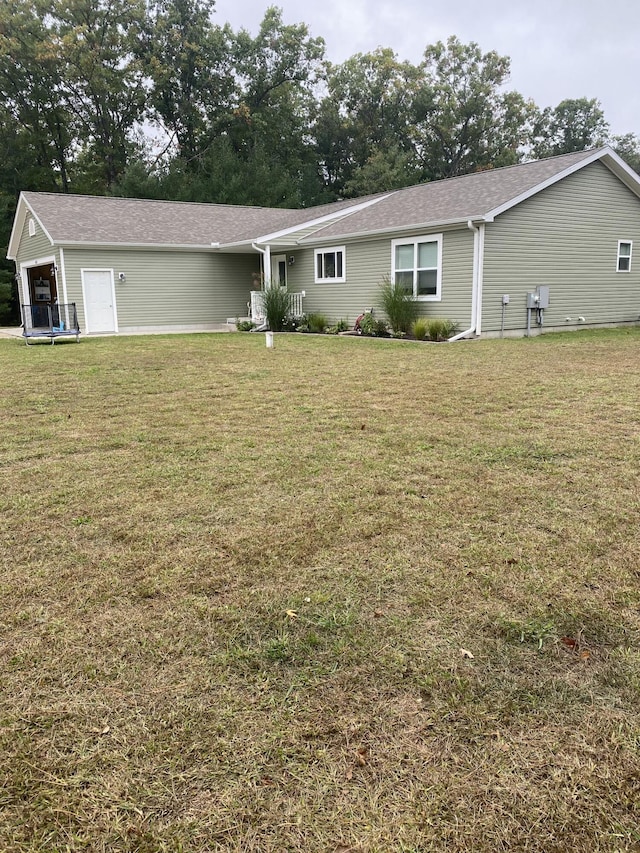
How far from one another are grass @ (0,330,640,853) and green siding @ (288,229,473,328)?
345 inches

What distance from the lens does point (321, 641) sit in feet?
7.48

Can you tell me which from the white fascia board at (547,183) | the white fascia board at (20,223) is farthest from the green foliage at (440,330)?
the white fascia board at (20,223)

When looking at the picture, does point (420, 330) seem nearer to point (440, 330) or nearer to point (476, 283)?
point (440, 330)

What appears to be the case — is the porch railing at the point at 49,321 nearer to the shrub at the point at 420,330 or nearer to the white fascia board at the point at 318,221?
the white fascia board at the point at 318,221

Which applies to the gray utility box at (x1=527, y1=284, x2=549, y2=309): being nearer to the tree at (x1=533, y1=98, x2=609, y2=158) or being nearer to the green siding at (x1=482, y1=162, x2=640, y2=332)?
the green siding at (x1=482, y1=162, x2=640, y2=332)

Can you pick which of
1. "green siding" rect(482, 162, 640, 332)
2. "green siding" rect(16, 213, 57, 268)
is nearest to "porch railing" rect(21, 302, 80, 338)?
"green siding" rect(16, 213, 57, 268)

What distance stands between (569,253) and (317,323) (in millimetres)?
6503

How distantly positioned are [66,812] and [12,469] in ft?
10.5

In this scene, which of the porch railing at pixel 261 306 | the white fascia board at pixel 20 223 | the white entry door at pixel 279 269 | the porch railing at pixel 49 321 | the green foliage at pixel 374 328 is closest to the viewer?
the porch railing at pixel 49 321

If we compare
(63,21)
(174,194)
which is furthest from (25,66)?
(174,194)

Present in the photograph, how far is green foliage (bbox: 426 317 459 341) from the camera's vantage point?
43.3ft

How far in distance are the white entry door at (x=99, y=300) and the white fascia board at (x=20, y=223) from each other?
1.40 m

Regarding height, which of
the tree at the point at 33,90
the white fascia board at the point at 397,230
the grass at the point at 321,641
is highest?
the tree at the point at 33,90

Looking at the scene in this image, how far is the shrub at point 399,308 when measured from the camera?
46.1 feet
